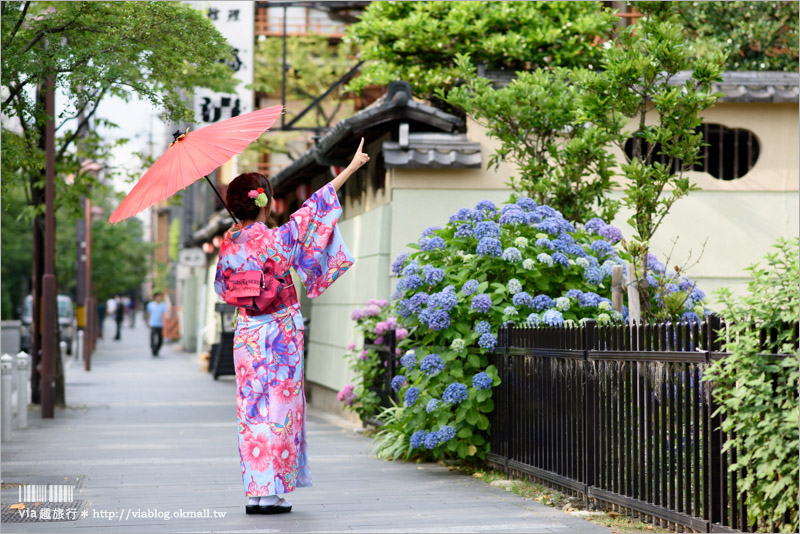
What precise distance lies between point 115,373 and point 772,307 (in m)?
22.3

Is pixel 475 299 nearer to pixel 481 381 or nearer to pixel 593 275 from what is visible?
pixel 481 381

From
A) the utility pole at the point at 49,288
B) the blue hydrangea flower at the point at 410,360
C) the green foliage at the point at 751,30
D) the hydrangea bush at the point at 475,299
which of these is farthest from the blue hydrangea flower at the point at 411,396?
the green foliage at the point at 751,30

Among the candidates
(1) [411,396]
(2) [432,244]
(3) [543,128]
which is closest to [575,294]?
(2) [432,244]

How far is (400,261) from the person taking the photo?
31.1 feet

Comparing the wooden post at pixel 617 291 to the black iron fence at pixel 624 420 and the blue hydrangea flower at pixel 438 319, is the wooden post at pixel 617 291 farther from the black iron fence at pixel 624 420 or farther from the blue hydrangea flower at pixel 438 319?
the blue hydrangea flower at pixel 438 319

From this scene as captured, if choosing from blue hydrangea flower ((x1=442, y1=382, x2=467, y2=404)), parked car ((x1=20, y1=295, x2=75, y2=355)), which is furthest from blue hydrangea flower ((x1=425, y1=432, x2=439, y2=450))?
parked car ((x1=20, y1=295, x2=75, y2=355))

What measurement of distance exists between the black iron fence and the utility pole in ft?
27.7

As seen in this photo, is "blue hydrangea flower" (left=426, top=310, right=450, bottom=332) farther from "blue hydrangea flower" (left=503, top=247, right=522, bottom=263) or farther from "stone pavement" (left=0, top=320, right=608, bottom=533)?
"stone pavement" (left=0, top=320, right=608, bottom=533)

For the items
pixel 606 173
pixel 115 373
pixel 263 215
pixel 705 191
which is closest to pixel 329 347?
pixel 705 191

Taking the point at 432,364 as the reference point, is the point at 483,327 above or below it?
above

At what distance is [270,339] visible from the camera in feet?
21.7

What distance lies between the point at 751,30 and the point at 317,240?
13174 mm

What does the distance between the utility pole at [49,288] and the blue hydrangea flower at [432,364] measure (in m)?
7.98

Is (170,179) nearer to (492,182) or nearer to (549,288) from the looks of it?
(549,288)
